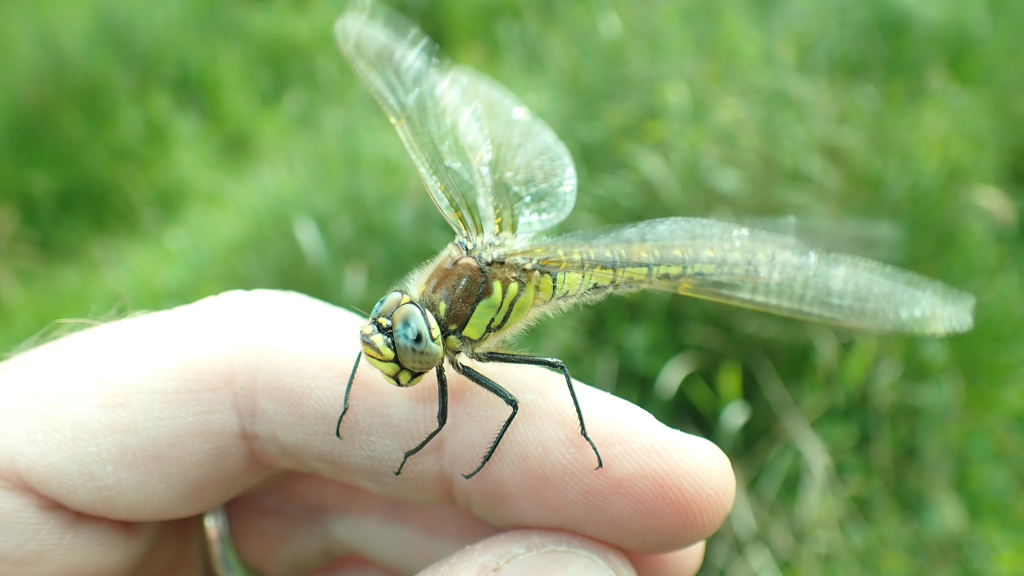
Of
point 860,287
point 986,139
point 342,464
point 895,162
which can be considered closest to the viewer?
point 342,464

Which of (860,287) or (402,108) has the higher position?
(402,108)

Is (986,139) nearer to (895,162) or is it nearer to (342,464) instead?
(895,162)

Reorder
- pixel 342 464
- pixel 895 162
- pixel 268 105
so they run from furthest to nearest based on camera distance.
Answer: pixel 268 105 < pixel 895 162 < pixel 342 464

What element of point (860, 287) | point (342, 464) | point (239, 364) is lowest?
point (342, 464)

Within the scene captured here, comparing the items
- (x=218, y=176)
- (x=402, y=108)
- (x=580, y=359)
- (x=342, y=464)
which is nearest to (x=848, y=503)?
(x=580, y=359)

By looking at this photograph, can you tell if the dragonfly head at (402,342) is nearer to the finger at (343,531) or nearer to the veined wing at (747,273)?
the veined wing at (747,273)

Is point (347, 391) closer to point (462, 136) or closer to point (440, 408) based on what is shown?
point (440, 408)

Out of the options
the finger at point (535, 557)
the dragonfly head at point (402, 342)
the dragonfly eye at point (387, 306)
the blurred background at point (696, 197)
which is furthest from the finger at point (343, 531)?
the blurred background at point (696, 197)
